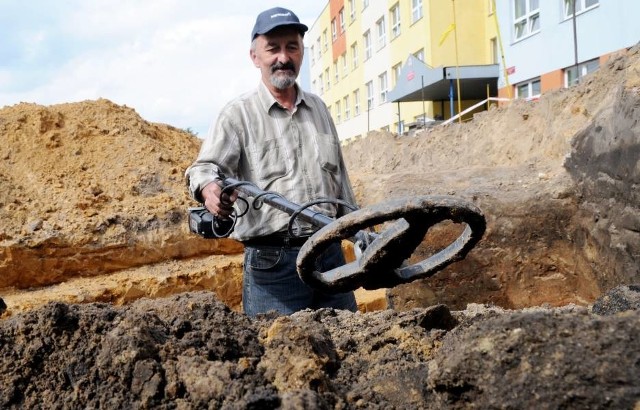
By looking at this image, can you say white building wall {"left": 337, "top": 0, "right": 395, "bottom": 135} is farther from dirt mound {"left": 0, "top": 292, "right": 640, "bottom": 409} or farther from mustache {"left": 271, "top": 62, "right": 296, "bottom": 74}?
dirt mound {"left": 0, "top": 292, "right": 640, "bottom": 409}

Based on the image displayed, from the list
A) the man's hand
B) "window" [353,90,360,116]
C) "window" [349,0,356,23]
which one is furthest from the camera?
"window" [353,90,360,116]

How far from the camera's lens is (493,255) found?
5578mm

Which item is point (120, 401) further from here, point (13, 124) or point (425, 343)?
point (13, 124)

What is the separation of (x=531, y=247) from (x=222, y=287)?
3.59 metres

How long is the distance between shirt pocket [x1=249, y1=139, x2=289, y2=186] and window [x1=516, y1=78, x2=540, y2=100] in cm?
1386

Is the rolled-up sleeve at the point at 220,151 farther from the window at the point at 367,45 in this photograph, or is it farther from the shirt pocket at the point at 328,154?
the window at the point at 367,45

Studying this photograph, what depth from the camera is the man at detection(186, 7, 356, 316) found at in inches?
128

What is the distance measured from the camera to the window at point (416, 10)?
21519 mm

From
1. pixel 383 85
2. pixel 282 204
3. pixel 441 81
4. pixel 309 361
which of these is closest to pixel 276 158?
pixel 282 204

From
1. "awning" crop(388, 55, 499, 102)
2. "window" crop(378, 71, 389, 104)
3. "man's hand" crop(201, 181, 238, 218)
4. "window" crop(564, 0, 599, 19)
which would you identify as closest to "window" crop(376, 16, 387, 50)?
"window" crop(378, 71, 389, 104)

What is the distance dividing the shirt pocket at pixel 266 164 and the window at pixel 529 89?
45.5ft

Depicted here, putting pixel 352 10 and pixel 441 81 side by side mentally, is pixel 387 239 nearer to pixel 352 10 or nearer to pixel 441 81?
pixel 441 81

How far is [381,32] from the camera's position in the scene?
26.9m

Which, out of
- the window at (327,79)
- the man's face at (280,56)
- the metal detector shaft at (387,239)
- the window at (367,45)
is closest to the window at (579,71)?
the man's face at (280,56)
